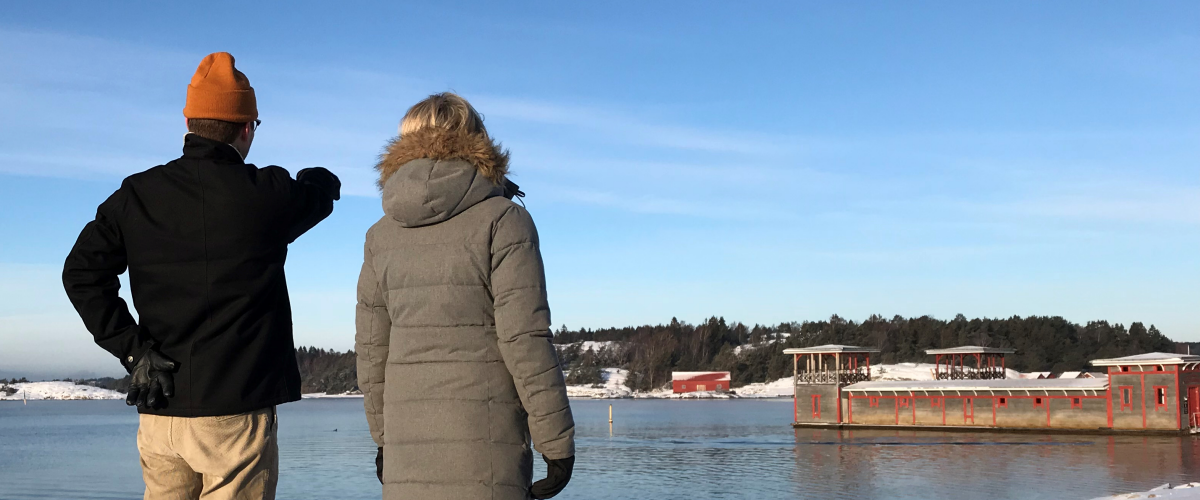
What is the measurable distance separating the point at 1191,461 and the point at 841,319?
98719 mm

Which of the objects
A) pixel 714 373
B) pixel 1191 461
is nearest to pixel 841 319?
pixel 714 373

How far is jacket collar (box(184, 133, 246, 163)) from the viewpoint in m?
3.10

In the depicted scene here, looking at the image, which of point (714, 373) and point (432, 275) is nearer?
point (432, 275)

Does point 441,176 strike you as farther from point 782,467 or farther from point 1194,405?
point 1194,405

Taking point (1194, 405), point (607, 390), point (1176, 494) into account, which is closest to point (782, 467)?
point (1194, 405)

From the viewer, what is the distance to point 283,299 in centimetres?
315

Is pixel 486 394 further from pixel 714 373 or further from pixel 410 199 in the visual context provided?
pixel 714 373

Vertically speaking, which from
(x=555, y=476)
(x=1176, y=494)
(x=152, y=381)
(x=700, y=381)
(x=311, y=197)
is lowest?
(x=700, y=381)

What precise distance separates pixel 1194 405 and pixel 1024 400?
20.4ft

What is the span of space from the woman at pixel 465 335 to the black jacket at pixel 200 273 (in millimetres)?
362

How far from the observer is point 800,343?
400 feet

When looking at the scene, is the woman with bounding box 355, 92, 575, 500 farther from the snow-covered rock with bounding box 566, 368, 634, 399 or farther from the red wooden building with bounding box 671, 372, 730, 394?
the snow-covered rock with bounding box 566, 368, 634, 399

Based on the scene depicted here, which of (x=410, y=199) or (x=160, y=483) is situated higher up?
(x=410, y=199)

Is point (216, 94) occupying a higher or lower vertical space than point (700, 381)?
higher
